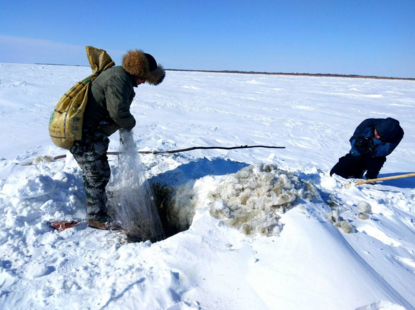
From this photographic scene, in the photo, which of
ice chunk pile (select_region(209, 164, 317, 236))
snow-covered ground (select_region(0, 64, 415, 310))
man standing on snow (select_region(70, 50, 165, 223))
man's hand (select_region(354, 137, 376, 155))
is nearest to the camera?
snow-covered ground (select_region(0, 64, 415, 310))

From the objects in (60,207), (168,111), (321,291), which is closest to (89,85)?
(60,207)

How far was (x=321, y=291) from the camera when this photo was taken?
70.2 inches

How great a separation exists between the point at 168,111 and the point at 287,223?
8.12 meters

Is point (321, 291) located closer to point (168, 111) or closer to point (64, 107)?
point (64, 107)

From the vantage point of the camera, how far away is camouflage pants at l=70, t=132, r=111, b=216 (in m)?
2.66

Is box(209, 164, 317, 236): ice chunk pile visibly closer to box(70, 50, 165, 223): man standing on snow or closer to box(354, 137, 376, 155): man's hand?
box(70, 50, 165, 223): man standing on snow

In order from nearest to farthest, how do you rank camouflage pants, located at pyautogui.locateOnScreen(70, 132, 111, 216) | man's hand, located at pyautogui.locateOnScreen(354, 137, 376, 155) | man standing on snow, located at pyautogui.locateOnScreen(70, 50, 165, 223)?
1. man standing on snow, located at pyautogui.locateOnScreen(70, 50, 165, 223)
2. camouflage pants, located at pyautogui.locateOnScreen(70, 132, 111, 216)
3. man's hand, located at pyautogui.locateOnScreen(354, 137, 376, 155)

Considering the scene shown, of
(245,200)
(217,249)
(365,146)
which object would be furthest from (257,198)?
(365,146)

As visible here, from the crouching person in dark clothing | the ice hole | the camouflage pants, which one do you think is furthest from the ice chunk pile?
the crouching person in dark clothing

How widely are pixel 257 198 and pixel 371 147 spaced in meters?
3.06

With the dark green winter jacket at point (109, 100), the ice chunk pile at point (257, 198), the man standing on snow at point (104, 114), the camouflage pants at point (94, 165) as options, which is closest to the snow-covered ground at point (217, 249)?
the ice chunk pile at point (257, 198)

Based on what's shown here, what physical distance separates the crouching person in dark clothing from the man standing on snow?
3596mm

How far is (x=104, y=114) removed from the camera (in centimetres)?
267

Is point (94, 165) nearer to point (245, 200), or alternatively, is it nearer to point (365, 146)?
point (245, 200)
